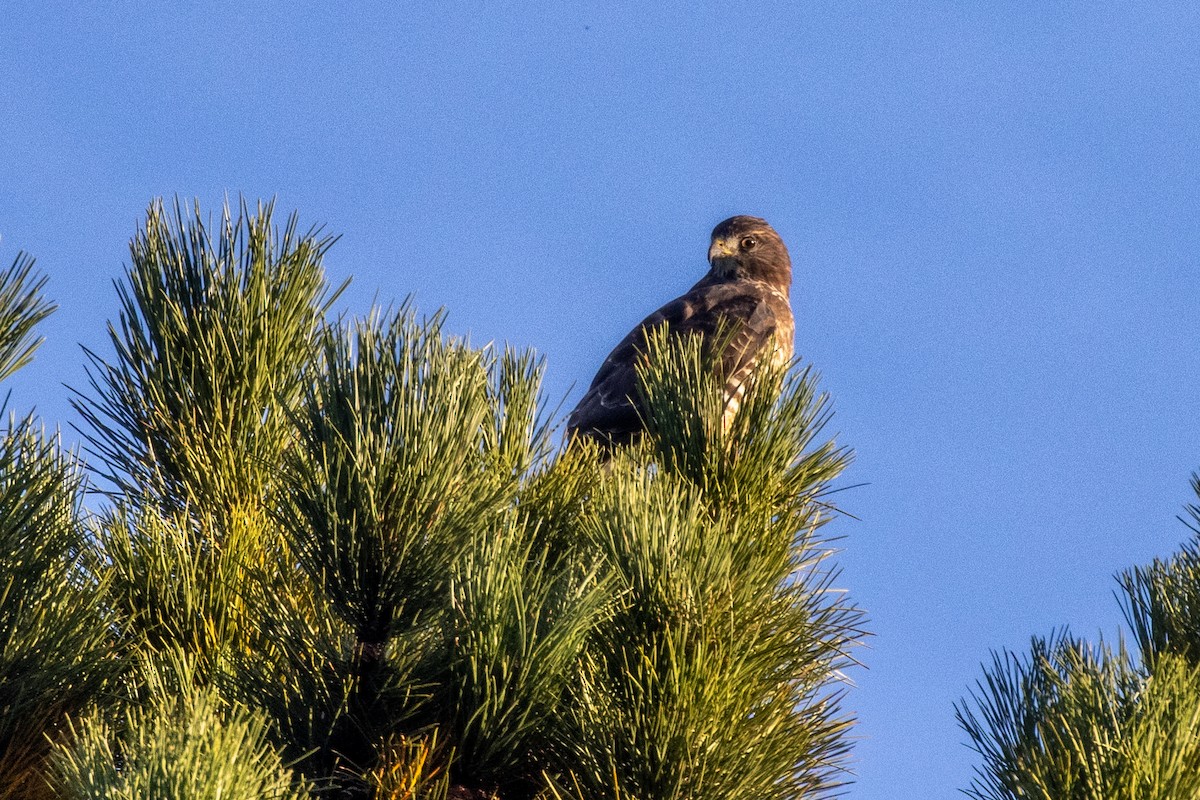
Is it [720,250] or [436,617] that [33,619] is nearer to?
[436,617]

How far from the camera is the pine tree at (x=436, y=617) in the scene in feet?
7.01

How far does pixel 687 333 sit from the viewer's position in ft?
19.3

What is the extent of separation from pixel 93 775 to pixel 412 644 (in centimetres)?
64

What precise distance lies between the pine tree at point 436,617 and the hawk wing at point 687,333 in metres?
3.05

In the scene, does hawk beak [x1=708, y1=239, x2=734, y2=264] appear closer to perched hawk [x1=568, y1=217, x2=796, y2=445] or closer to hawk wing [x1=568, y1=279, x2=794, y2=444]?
perched hawk [x1=568, y1=217, x2=796, y2=445]

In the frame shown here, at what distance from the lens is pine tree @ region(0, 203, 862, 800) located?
214cm

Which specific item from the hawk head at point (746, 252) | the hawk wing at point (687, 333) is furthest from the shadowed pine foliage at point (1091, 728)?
the hawk head at point (746, 252)

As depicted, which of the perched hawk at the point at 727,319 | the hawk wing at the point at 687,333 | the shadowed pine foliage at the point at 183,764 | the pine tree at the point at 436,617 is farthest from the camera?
the hawk wing at the point at 687,333

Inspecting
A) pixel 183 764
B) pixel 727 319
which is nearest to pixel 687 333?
pixel 727 319

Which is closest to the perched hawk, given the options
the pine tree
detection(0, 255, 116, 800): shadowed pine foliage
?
the pine tree

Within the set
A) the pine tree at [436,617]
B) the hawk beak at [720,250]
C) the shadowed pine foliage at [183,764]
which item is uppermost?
the hawk beak at [720,250]

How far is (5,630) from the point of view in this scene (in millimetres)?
2359

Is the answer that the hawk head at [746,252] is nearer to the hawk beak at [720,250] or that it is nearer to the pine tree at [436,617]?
the hawk beak at [720,250]

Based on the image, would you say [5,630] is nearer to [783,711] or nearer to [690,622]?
[690,622]
